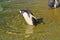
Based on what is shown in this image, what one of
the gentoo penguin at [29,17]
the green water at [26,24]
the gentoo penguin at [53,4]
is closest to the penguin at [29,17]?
the gentoo penguin at [29,17]

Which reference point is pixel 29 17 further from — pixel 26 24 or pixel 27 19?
pixel 26 24

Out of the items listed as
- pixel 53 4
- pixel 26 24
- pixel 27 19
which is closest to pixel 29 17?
pixel 27 19

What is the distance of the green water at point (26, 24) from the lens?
7.18 metres

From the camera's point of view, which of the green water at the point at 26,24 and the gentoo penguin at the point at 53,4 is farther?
the gentoo penguin at the point at 53,4

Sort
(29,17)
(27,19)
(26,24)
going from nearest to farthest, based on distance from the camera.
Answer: (29,17), (27,19), (26,24)

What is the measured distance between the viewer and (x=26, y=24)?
8023 mm

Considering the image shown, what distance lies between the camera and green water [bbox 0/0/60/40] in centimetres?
718

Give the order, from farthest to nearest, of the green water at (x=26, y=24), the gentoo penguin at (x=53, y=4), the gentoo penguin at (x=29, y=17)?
the gentoo penguin at (x=53, y=4), the gentoo penguin at (x=29, y=17), the green water at (x=26, y=24)

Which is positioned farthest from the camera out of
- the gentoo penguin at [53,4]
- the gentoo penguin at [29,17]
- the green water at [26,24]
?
the gentoo penguin at [53,4]

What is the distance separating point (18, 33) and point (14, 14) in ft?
5.86

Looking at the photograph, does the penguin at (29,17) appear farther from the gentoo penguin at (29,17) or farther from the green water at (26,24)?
the green water at (26,24)

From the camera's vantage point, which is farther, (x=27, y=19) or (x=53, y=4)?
(x=53, y=4)

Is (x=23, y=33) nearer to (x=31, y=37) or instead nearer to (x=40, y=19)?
(x=31, y=37)

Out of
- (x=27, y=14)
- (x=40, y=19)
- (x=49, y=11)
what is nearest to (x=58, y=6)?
(x=49, y=11)
